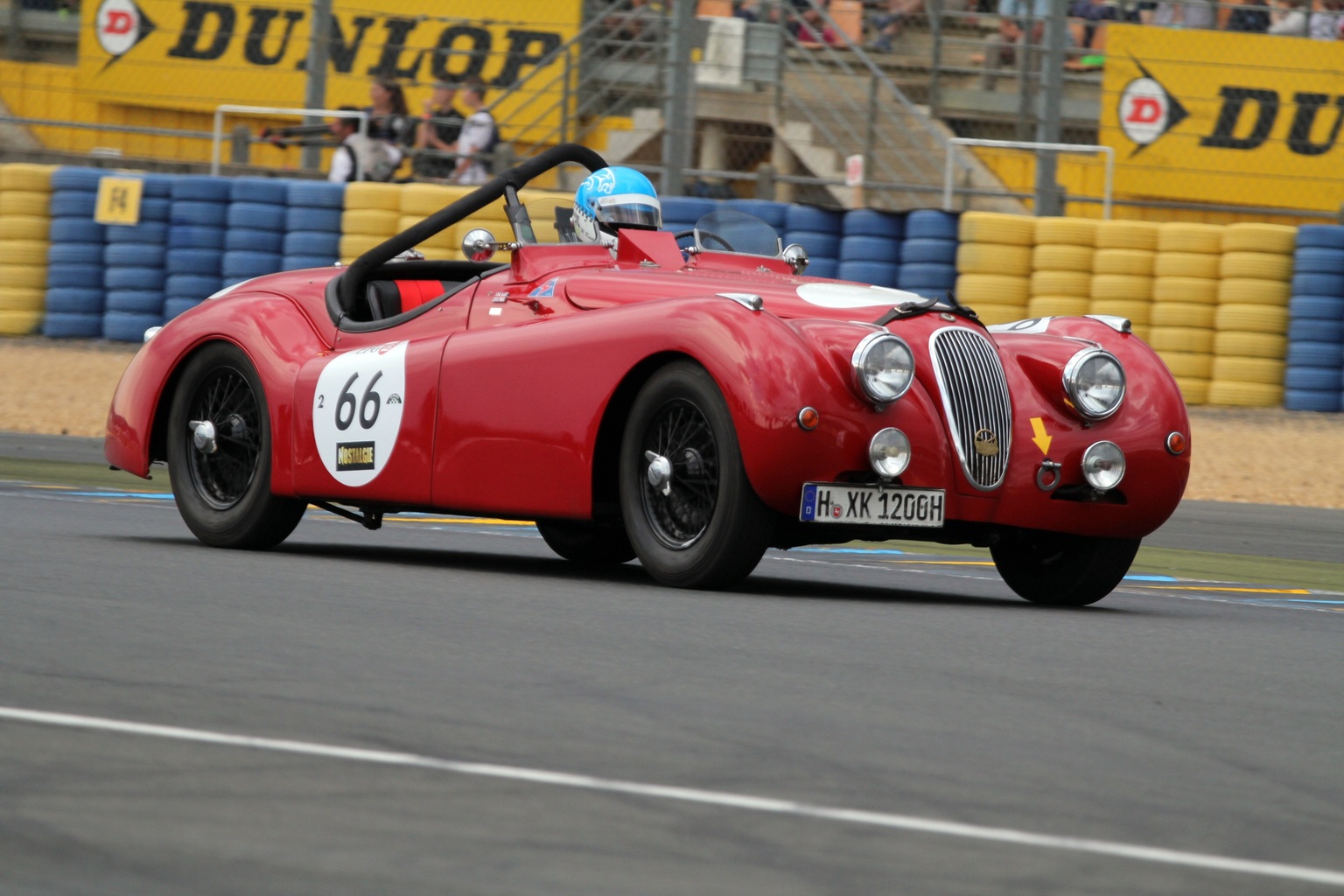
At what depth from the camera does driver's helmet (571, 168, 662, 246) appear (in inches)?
300

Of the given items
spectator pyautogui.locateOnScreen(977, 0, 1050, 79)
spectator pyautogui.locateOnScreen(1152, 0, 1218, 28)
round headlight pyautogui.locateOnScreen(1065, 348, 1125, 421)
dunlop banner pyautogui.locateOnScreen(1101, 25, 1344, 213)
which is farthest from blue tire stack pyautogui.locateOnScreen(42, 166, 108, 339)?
round headlight pyautogui.locateOnScreen(1065, 348, 1125, 421)

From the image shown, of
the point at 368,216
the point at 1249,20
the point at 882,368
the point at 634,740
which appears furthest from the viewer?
the point at 368,216

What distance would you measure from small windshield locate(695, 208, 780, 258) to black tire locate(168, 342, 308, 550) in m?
1.75

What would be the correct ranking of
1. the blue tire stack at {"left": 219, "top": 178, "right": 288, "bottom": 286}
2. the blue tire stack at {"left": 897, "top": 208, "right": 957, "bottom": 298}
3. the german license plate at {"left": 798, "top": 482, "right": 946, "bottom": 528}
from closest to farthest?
1. the german license plate at {"left": 798, "top": 482, "right": 946, "bottom": 528}
2. the blue tire stack at {"left": 897, "top": 208, "right": 957, "bottom": 298}
3. the blue tire stack at {"left": 219, "top": 178, "right": 288, "bottom": 286}

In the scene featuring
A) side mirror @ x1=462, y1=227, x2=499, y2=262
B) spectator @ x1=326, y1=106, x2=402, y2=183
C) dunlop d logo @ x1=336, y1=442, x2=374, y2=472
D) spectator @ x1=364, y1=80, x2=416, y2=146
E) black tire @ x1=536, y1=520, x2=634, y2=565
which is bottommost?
black tire @ x1=536, y1=520, x2=634, y2=565

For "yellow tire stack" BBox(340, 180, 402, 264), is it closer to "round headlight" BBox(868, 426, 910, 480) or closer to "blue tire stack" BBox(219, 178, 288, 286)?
"blue tire stack" BBox(219, 178, 288, 286)

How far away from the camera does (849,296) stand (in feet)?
22.2

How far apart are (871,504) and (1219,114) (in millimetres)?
11198

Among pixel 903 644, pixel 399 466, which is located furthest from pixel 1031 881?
pixel 399 466

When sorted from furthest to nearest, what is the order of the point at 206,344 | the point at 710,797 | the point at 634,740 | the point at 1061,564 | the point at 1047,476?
the point at 206,344 → the point at 1061,564 → the point at 1047,476 → the point at 634,740 → the point at 710,797

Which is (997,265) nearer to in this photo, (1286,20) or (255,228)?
(1286,20)

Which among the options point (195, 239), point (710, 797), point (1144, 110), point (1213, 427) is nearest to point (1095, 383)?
point (710, 797)

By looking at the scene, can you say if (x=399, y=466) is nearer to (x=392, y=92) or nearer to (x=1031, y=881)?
(x=1031, y=881)

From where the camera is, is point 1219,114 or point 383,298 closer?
point 383,298
